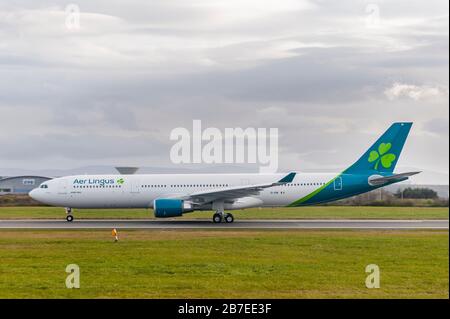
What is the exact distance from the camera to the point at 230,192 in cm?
4025

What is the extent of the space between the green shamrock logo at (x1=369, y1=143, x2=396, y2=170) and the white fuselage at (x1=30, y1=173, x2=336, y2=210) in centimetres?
302

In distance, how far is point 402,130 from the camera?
4406 centimetres

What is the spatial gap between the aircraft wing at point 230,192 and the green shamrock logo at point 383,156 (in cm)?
645

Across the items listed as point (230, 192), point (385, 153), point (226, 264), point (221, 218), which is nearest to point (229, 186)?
point (230, 192)

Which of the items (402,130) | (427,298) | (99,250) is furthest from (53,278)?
(402,130)

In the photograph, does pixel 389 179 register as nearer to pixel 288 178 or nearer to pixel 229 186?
pixel 288 178

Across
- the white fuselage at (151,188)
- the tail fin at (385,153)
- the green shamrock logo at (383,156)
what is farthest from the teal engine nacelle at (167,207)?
the green shamrock logo at (383,156)

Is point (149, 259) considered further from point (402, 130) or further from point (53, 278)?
point (402, 130)

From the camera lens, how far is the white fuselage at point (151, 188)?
42.4 m

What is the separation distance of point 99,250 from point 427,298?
13.2 m

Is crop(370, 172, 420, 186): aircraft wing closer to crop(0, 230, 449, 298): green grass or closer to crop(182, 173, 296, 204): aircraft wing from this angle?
crop(182, 173, 296, 204): aircraft wing

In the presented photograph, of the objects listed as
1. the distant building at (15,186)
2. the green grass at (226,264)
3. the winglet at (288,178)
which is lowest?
the green grass at (226,264)

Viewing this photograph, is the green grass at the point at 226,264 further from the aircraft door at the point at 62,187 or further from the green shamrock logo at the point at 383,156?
the green shamrock logo at the point at 383,156
